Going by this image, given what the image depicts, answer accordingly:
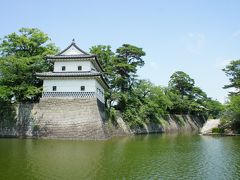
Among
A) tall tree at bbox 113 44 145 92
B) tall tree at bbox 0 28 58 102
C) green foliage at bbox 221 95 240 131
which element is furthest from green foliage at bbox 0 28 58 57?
green foliage at bbox 221 95 240 131

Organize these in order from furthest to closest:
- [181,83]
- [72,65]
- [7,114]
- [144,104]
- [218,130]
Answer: [181,83]
[144,104]
[218,130]
[72,65]
[7,114]

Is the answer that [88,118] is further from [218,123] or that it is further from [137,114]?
[218,123]

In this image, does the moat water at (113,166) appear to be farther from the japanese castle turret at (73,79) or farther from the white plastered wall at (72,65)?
the white plastered wall at (72,65)

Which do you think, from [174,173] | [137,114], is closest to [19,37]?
[137,114]

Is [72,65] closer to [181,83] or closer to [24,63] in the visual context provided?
[24,63]

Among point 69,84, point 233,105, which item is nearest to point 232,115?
point 233,105

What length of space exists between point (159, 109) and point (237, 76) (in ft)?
41.9

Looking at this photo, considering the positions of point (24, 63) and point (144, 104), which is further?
point (144, 104)

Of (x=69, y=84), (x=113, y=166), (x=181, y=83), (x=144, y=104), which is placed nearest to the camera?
(x=113, y=166)

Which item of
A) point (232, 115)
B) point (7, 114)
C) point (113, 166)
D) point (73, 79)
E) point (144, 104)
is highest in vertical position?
point (73, 79)

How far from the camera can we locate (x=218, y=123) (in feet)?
105

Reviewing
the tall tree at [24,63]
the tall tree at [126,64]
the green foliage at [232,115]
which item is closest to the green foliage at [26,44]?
the tall tree at [24,63]

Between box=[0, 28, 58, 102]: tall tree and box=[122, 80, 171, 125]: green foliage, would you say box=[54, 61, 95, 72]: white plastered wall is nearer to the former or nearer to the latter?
box=[0, 28, 58, 102]: tall tree

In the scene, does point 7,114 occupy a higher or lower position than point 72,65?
lower
